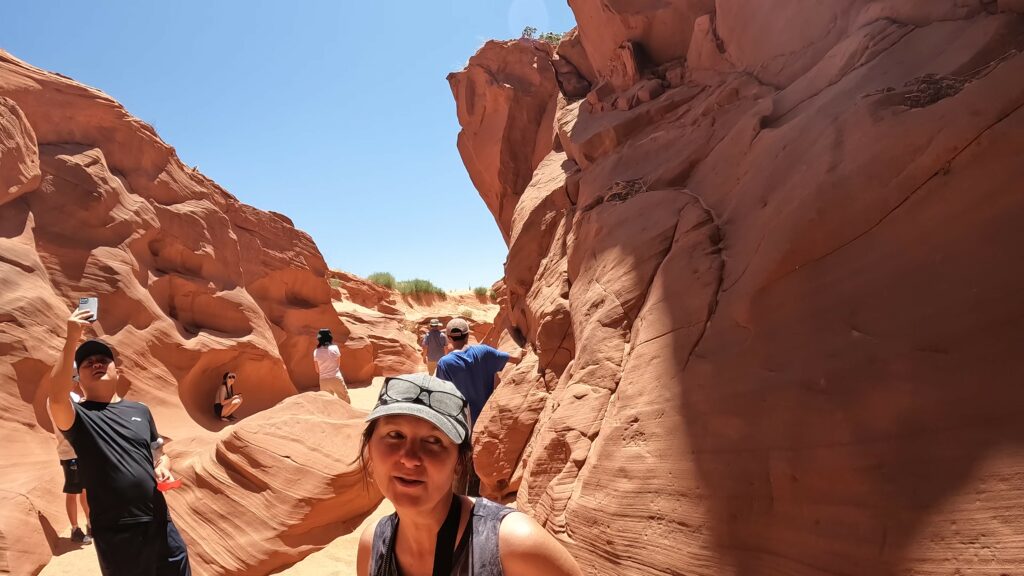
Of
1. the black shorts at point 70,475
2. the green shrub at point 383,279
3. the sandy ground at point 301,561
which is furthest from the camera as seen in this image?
the green shrub at point 383,279

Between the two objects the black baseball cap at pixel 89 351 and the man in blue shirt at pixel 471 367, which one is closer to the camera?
the black baseball cap at pixel 89 351

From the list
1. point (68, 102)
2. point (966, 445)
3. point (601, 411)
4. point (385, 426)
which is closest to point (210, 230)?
point (68, 102)

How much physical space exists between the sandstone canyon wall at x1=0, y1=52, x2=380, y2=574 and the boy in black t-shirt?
1.73 metres

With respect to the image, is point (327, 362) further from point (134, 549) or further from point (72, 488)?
point (134, 549)

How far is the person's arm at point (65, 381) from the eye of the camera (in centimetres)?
242

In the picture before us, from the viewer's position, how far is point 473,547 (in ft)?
4.09

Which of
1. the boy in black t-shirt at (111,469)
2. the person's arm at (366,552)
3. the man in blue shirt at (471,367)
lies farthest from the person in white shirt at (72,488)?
the person's arm at (366,552)

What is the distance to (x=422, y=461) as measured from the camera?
4.11 ft

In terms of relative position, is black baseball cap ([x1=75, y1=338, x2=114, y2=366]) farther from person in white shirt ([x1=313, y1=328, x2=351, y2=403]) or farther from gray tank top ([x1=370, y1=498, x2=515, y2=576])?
person in white shirt ([x1=313, y1=328, x2=351, y2=403])

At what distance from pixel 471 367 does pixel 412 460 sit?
3.21m

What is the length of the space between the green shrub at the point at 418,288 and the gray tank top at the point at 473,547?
24766 mm

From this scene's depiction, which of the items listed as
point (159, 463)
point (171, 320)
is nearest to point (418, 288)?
point (171, 320)

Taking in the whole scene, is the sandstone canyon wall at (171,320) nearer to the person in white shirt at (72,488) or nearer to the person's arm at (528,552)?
the person in white shirt at (72,488)

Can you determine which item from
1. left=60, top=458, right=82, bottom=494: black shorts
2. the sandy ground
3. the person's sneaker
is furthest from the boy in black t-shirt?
the person's sneaker
